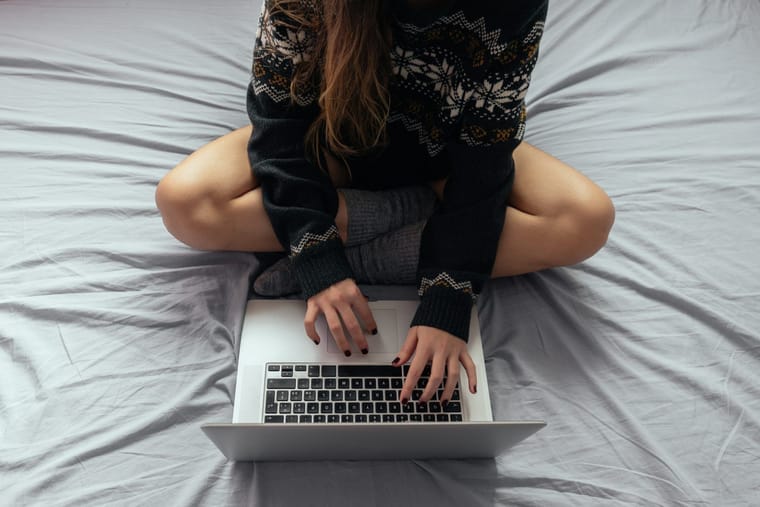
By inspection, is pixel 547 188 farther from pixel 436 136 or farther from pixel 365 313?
pixel 365 313

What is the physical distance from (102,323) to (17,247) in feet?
0.65

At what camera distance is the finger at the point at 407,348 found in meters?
0.81

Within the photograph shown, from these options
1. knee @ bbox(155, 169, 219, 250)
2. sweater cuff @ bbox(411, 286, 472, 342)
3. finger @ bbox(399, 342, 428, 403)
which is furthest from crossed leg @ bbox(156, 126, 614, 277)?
finger @ bbox(399, 342, 428, 403)

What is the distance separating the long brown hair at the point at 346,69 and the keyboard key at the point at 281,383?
1.04 feet

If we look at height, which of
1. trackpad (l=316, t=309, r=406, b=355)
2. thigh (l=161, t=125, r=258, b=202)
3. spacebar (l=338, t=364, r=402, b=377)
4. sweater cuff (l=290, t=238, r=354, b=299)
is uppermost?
thigh (l=161, t=125, r=258, b=202)

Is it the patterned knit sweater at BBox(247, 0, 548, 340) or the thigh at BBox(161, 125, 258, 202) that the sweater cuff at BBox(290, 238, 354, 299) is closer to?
the patterned knit sweater at BBox(247, 0, 548, 340)

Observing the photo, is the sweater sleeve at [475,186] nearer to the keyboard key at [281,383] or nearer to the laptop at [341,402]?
the laptop at [341,402]

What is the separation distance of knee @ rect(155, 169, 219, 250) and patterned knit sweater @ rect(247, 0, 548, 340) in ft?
0.27

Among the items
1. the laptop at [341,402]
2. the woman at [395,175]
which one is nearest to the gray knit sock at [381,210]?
the woman at [395,175]

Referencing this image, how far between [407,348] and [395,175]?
0.29 metres

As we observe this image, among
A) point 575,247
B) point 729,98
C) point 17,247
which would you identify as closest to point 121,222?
point 17,247

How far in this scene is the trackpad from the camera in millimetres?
853

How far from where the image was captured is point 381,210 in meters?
0.96

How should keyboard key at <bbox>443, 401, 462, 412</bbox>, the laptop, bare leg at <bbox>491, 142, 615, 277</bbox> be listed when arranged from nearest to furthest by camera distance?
the laptop
keyboard key at <bbox>443, 401, 462, 412</bbox>
bare leg at <bbox>491, 142, 615, 277</bbox>
